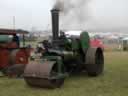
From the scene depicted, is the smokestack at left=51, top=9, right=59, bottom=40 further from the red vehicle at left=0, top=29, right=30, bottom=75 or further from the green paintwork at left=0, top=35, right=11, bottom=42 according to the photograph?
the green paintwork at left=0, top=35, right=11, bottom=42

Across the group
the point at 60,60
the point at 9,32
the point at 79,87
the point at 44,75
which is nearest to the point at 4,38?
the point at 9,32

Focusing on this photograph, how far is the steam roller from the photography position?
6484 mm

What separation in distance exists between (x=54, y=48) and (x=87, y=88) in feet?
4.72

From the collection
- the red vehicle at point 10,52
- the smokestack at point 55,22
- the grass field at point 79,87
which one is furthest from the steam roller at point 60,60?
the red vehicle at point 10,52

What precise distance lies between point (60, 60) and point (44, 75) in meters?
0.68

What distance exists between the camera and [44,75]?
20.9 ft

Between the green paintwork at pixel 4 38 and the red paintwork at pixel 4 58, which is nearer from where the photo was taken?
the red paintwork at pixel 4 58

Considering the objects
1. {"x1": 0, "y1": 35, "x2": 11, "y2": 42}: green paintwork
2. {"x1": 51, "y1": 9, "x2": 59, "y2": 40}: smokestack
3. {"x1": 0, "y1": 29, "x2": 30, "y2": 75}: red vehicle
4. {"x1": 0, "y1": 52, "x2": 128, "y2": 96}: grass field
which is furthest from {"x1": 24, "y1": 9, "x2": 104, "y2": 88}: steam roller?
{"x1": 0, "y1": 35, "x2": 11, "y2": 42}: green paintwork

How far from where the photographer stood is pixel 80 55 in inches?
328

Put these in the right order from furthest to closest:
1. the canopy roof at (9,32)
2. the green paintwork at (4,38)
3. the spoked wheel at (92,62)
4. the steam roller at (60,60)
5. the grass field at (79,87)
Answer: the green paintwork at (4,38)
the canopy roof at (9,32)
the spoked wheel at (92,62)
the steam roller at (60,60)
the grass field at (79,87)

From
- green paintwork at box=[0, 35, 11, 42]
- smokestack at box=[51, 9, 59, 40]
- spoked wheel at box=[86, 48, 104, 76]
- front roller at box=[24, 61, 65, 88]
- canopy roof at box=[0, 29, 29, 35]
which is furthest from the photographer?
green paintwork at box=[0, 35, 11, 42]

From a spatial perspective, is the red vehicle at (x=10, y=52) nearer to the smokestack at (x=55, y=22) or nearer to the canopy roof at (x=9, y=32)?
the canopy roof at (x=9, y=32)

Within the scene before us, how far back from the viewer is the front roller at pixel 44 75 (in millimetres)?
6375

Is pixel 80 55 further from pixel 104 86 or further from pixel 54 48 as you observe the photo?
pixel 104 86
